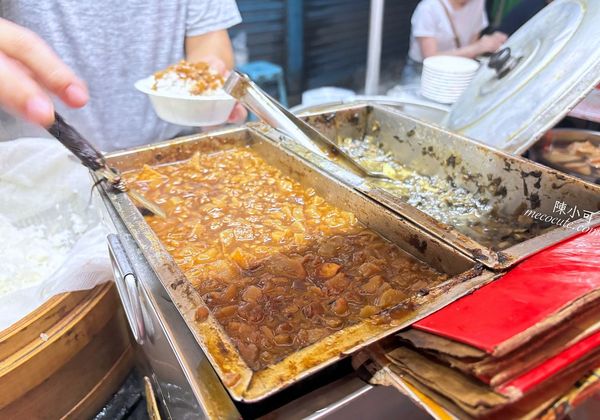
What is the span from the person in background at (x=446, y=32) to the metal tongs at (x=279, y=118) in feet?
9.79

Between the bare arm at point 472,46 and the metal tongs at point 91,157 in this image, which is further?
the bare arm at point 472,46

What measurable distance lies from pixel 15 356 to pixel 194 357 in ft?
2.37

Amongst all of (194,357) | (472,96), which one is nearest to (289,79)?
(472,96)

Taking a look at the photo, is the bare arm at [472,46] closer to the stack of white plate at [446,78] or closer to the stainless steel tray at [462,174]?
the stack of white plate at [446,78]

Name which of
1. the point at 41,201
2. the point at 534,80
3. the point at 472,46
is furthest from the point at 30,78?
the point at 472,46

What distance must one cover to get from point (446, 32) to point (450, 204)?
349 cm

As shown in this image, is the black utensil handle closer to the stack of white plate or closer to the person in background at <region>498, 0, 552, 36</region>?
the stack of white plate

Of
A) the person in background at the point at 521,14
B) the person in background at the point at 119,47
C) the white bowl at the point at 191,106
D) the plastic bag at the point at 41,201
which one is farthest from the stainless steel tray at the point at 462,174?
the person in background at the point at 521,14

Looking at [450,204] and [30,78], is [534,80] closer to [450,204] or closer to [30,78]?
[450,204]

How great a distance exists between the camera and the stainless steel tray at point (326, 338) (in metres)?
0.83

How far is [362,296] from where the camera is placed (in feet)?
4.18

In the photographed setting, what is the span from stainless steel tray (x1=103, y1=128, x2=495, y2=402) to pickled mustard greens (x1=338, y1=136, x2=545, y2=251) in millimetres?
226

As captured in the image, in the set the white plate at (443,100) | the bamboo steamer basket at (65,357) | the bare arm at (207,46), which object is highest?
the bare arm at (207,46)

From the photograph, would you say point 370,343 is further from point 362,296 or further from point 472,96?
point 472,96
